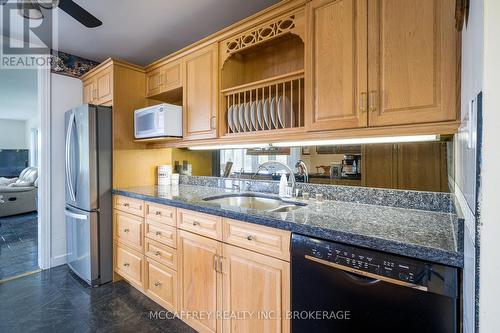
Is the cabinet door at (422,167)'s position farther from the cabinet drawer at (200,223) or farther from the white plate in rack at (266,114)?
the cabinet drawer at (200,223)

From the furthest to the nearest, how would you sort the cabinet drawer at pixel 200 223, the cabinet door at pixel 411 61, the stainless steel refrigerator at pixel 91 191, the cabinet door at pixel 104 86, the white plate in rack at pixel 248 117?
the cabinet door at pixel 104 86, the stainless steel refrigerator at pixel 91 191, the white plate in rack at pixel 248 117, the cabinet drawer at pixel 200 223, the cabinet door at pixel 411 61

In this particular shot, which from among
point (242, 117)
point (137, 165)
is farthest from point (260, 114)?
point (137, 165)

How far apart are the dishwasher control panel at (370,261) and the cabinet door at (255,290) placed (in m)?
0.21

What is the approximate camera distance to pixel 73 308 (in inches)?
79.6

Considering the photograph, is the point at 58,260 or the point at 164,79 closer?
the point at 164,79

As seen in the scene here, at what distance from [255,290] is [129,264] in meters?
1.50

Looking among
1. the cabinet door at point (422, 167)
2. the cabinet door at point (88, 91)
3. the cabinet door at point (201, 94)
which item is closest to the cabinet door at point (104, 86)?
the cabinet door at point (88, 91)

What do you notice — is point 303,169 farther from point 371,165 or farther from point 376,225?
point 376,225

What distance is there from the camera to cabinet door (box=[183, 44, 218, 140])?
205cm

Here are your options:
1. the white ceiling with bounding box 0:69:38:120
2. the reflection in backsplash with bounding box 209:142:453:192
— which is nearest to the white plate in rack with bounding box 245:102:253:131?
the reflection in backsplash with bounding box 209:142:453:192

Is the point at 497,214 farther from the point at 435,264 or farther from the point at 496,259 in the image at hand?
the point at 435,264

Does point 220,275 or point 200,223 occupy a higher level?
point 200,223

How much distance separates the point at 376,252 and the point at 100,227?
7.95ft

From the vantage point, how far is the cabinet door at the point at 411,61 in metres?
1.11
